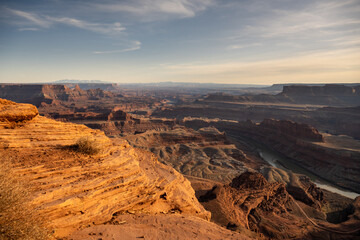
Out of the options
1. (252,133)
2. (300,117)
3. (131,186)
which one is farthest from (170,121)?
(131,186)

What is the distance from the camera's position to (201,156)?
167 ft

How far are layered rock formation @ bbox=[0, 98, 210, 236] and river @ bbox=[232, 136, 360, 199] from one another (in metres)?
39.2

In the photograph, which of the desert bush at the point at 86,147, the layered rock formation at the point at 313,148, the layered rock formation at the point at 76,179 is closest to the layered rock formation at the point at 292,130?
the layered rock formation at the point at 313,148

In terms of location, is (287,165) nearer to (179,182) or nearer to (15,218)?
(179,182)

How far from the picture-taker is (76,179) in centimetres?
959

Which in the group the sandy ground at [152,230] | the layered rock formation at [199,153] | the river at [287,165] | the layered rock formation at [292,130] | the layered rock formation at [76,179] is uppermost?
the layered rock formation at [76,179]

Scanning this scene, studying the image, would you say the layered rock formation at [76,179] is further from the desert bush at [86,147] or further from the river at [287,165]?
the river at [287,165]

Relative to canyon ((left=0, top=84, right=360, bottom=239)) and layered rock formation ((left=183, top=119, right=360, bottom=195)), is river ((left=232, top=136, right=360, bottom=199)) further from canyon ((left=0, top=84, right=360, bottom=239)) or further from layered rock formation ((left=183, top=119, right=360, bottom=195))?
layered rock formation ((left=183, top=119, right=360, bottom=195))

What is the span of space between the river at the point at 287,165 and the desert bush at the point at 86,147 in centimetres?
4663

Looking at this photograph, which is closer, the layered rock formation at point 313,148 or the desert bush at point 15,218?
the desert bush at point 15,218

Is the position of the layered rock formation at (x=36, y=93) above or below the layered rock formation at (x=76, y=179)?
above

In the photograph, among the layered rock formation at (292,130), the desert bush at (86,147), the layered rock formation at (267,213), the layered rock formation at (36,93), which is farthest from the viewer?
the layered rock formation at (36,93)

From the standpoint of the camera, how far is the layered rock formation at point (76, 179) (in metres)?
8.28

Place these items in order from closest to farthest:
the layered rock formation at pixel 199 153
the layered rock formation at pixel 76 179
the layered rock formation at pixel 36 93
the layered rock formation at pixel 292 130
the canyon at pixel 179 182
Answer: the layered rock formation at pixel 76 179 < the canyon at pixel 179 182 < the layered rock formation at pixel 199 153 < the layered rock formation at pixel 292 130 < the layered rock formation at pixel 36 93
